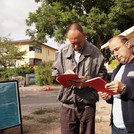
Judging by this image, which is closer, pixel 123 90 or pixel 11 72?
pixel 123 90

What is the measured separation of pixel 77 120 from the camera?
6.63 feet

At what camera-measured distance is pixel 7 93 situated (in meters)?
3.27

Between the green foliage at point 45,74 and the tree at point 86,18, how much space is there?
243cm

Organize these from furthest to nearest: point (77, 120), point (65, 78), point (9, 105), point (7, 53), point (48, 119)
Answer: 1. point (7, 53)
2. point (48, 119)
3. point (9, 105)
4. point (77, 120)
5. point (65, 78)

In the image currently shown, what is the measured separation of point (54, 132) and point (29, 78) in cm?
1235

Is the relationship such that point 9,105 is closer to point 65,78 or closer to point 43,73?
point 65,78

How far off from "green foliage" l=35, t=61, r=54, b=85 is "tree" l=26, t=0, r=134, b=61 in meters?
2.43

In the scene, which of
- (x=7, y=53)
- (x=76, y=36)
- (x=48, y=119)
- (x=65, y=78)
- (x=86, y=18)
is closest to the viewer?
(x=65, y=78)

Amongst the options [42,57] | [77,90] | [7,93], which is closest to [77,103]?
[77,90]

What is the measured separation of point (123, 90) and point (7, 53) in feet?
69.4

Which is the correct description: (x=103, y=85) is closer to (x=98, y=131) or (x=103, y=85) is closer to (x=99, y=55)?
(x=99, y=55)

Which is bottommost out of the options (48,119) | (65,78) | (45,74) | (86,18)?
(48,119)

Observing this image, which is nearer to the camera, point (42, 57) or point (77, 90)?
point (77, 90)

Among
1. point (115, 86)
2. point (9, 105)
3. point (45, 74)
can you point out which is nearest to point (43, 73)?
point (45, 74)
